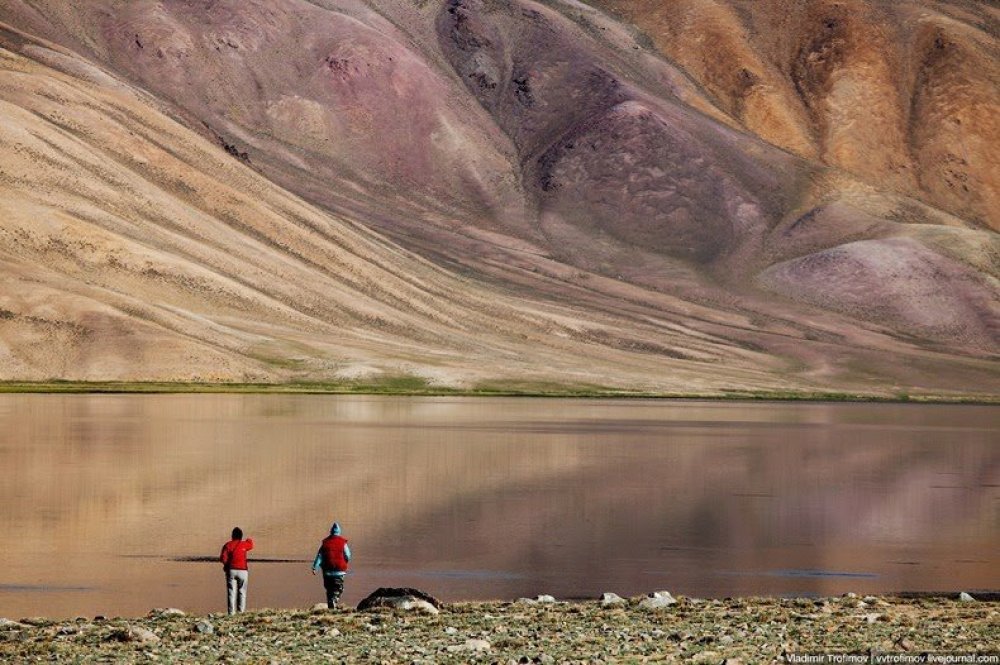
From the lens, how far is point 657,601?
31453 millimetres

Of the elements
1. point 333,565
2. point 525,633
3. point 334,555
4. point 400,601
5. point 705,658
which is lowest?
point 705,658

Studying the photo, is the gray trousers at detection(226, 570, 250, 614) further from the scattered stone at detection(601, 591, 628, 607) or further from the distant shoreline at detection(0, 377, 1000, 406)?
the distant shoreline at detection(0, 377, 1000, 406)

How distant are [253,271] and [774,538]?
148 meters

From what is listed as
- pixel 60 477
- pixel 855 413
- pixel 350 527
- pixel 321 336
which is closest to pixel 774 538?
pixel 350 527

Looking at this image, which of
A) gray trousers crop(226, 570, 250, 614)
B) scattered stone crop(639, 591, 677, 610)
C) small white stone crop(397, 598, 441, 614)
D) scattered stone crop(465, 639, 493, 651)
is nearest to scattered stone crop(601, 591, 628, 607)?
scattered stone crop(639, 591, 677, 610)

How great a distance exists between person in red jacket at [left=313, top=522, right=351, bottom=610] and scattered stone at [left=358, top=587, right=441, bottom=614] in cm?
56

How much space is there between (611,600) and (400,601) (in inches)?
163

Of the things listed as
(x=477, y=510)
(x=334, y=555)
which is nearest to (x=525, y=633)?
(x=334, y=555)

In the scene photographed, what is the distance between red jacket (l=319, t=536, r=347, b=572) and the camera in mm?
31578

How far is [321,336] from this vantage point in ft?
580

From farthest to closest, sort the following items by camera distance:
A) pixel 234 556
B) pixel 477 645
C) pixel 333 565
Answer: pixel 333 565 < pixel 234 556 < pixel 477 645

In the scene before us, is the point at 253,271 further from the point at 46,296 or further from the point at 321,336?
the point at 46,296

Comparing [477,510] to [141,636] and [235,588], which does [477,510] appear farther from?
[141,636]

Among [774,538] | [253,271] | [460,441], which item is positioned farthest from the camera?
Result: [253,271]
